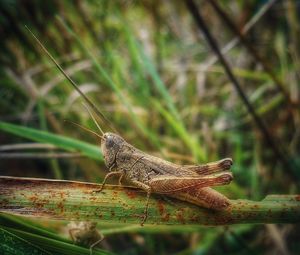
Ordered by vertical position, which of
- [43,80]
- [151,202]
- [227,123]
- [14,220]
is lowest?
[14,220]

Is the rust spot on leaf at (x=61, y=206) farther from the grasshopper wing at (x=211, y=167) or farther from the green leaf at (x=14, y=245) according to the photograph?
the grasshopper wing at (x=211, y=167)

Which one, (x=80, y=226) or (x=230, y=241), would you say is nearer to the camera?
(x=80, y=226)

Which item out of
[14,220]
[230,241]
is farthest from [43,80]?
[14,220]

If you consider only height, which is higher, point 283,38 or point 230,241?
point 283,38

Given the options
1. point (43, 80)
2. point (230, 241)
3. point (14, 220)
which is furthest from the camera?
point (43, 80)

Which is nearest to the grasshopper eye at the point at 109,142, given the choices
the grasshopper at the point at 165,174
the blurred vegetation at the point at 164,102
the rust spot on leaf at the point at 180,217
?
the grasshopper at the point at 165,174

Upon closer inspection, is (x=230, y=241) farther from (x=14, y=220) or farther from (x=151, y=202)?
(x=14, y=220)

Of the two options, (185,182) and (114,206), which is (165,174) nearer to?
(185,182)
